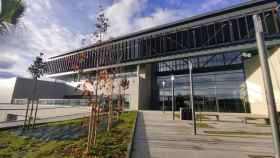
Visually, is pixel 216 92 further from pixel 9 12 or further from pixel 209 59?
pixel 9 12

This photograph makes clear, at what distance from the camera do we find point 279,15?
20.8 m

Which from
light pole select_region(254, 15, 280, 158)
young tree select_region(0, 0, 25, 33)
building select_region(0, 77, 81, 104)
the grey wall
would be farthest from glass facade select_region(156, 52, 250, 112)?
young tree select_region(0, 0, 25, 33)

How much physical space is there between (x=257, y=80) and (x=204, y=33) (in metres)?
11.0

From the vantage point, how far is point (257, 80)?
70.8 feet

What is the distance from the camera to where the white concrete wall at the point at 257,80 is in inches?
715

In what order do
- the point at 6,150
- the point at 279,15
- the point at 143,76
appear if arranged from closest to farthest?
the point at 6,150 → the point at 279,15 → the point at 143,76

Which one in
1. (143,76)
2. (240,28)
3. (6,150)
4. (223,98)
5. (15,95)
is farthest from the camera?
(15,95)

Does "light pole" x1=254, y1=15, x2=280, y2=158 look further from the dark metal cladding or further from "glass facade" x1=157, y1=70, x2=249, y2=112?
"glass facade" x1=157, y1=70, x2=249, y2=112

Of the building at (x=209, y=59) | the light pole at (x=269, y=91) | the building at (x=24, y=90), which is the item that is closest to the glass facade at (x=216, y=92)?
the building at (x=209, y=59)

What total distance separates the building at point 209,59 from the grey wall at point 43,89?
18.5 metres

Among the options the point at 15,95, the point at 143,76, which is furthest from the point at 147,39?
the point at 15,95

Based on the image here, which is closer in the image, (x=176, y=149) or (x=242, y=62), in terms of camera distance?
(x=176, y=149)

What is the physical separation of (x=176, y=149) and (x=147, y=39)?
27.8 m

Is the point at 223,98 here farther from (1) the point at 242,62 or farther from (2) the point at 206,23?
(2) the point at 206,23
